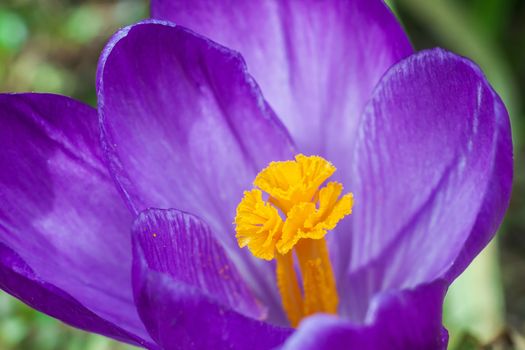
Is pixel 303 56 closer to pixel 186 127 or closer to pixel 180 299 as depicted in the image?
pixel 186 127

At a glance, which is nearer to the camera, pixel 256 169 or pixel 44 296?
pixel 44 296

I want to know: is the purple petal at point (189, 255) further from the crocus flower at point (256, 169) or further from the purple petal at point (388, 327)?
the purple petal at point (388, 327)

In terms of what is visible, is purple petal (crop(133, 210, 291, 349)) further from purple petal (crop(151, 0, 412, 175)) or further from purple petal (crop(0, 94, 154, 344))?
purple petal (crop(151, 0, 412, 175))

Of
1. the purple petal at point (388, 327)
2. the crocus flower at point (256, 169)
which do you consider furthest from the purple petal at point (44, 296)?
the purple petal at point (388, 327)

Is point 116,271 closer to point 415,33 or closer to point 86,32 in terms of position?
point 86,32

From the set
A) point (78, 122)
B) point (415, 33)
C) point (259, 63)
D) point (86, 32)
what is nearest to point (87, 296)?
point (78, 122)

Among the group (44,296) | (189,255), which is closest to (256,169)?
(189,255)
